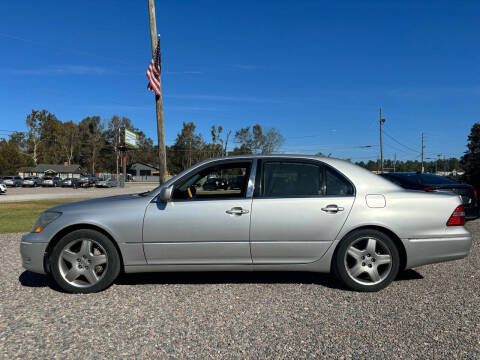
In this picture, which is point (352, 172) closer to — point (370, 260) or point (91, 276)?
point (370, 260)

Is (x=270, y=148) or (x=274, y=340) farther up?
(x=270, y=148)

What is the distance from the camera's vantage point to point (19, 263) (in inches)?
211

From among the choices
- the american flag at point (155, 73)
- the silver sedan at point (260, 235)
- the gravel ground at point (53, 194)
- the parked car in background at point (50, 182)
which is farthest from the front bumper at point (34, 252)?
the parked car in background at point (50, 182)

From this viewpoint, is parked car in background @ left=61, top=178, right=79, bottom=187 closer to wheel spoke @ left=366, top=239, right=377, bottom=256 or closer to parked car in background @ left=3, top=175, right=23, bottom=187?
parked car in background @ left=3, top=175, right=23, bottom=187

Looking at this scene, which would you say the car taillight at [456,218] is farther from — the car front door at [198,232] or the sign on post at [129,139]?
the sign on post at [129,139]

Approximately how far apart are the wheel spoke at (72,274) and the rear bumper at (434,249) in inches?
145

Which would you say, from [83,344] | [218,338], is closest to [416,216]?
[218,338]

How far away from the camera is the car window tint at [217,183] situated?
402 cm

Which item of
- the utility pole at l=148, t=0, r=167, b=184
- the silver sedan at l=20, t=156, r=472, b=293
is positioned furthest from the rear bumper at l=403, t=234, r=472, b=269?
the utility pole at l=148, t=0, r=167, b=184

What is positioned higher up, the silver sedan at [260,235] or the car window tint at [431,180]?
the car window tint at [431,180]

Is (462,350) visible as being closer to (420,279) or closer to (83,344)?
(420,279)

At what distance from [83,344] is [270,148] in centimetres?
7274

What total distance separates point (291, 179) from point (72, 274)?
270 cm

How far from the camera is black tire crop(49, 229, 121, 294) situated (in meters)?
3.82
